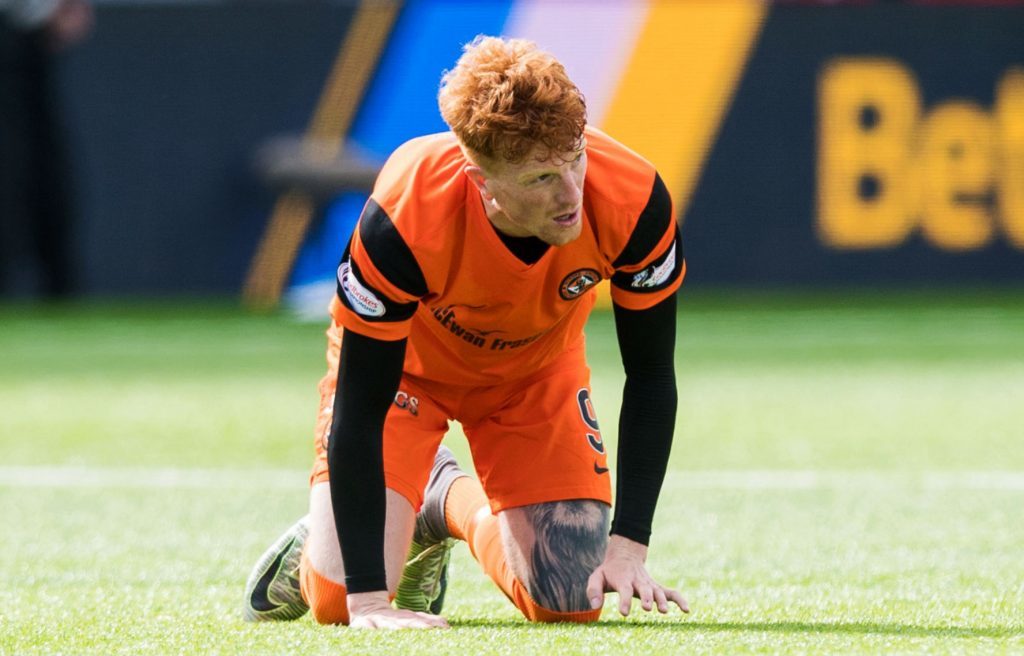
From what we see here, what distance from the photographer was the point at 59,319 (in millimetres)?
13438

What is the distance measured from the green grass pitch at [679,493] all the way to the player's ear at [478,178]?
3.12ft

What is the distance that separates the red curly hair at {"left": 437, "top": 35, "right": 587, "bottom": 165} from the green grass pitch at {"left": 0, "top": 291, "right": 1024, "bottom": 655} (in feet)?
3.39

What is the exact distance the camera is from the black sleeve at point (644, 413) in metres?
3.88

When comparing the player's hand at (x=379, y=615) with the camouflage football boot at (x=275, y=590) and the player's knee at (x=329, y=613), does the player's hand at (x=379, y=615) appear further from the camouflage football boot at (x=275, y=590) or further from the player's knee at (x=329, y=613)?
the camouflage football boot at (x=275, y=590)

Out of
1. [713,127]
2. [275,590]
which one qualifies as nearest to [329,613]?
[275,590]

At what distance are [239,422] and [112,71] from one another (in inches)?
251

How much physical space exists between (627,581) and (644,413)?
407 millimetres

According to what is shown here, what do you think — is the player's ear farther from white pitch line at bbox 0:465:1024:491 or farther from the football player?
white pitch line at bbox 0:465:1024:491

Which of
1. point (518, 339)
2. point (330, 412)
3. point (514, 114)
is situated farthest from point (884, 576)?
point (514, 114)

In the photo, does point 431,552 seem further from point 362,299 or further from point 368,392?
point 362,299

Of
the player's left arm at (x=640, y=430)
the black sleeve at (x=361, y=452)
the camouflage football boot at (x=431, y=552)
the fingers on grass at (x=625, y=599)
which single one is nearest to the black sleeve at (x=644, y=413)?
the player's left arm at (x=640, y=430)

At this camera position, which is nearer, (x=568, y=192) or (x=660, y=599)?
(x=568, y=192)

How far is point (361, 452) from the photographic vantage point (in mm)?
3801

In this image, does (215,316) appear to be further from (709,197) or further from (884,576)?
(884,576)
